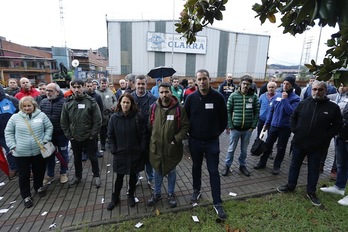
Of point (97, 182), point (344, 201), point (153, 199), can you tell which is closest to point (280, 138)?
point (344, 201)

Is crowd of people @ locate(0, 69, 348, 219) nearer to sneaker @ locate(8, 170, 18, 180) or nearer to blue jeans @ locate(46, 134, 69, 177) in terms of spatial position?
blue jeans @ locate(46, 134, 69, 177)

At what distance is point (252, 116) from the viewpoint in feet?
12.9

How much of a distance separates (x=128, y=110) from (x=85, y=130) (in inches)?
45.0

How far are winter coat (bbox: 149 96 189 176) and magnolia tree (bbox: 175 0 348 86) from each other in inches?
51.8

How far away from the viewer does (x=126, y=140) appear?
9.77 feet

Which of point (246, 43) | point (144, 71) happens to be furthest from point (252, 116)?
point (246, 43)

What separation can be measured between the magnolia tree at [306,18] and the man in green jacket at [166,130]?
1.28m

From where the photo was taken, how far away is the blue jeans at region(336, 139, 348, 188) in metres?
3.35

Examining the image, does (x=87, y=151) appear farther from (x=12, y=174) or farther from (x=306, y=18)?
(x=306, y=18)

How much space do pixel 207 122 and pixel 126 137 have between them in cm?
125

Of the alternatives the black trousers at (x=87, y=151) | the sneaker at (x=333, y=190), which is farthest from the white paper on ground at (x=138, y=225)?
the sneaker at (x=333, y=190)

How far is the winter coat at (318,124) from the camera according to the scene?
296cm

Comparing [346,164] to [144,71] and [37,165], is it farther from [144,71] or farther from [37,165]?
[144,71]

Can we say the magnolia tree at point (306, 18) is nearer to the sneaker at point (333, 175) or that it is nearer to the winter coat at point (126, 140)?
the winter coat at point (126, 140)
